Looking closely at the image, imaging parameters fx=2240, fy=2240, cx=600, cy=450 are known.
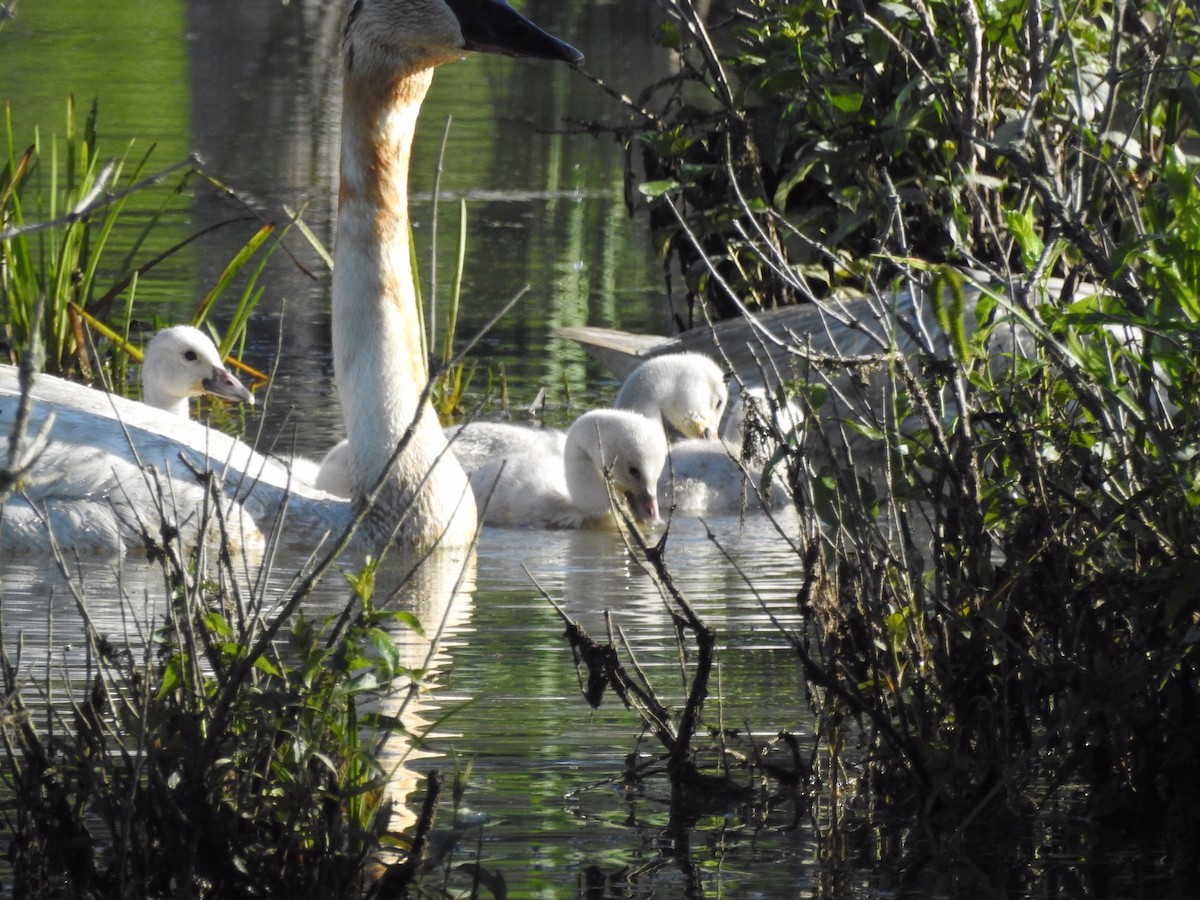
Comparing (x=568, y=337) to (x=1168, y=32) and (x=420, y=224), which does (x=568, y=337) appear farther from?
(x=1168, y=32)

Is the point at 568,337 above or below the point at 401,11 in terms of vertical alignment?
below

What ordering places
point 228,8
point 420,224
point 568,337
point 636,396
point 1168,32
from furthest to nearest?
point 228,8
point 420,224
point 568,337
point 636,396
point 1168,32

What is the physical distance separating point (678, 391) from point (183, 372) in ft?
6.56

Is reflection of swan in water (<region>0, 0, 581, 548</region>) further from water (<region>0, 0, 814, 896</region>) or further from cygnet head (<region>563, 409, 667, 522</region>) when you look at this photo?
cygnet head (<region>563, 409, 667, 522</region>)

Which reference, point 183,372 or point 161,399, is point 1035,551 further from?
point 161,399

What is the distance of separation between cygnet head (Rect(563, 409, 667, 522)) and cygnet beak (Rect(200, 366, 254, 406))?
4.20 ft

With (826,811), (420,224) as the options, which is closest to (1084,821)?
(826,811)

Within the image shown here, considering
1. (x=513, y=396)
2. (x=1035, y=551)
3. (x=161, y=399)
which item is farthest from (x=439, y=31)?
(x=1035, y=551)

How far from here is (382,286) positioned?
7.40 meters

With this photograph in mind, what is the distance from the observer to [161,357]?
8445mm

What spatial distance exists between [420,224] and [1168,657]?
11.8 m

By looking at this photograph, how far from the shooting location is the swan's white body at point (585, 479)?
7961 mm

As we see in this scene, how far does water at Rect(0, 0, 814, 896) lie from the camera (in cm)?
407

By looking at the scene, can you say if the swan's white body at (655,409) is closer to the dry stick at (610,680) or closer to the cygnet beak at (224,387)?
the cygnet beak at (224,387)
